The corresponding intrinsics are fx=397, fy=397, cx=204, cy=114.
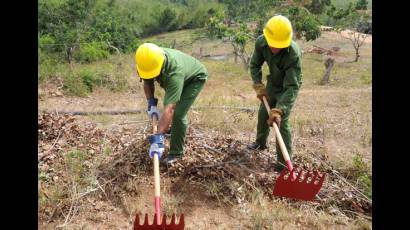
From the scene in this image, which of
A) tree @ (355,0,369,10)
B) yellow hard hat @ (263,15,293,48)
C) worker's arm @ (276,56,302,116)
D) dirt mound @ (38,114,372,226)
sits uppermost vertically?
tree @ (355,0,369,10)

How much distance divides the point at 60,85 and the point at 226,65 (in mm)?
9041

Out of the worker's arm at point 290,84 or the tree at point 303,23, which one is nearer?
the worker's arm at point 290,84

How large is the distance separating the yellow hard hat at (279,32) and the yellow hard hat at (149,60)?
3.27ft

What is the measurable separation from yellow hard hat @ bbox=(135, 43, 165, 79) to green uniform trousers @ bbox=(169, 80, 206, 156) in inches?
23.9

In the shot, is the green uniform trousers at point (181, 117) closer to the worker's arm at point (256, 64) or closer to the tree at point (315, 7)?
the worker's arm at point (256, 64)

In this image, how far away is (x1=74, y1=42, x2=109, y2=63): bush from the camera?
14367 mm

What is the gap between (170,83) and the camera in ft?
10.9

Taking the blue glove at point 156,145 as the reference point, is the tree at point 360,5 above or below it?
above

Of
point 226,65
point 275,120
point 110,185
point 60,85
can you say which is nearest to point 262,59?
point 275,120

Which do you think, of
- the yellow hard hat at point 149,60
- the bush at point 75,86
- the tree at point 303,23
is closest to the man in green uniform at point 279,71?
the yellow hard hat at point 149,60

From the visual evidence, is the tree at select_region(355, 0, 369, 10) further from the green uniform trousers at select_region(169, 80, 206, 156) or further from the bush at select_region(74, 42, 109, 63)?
the green uniform trousers at select_region(169, 80, 206, 156)

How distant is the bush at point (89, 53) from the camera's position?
47.1 feet

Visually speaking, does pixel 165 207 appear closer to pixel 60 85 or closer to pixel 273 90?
pixel 273 90

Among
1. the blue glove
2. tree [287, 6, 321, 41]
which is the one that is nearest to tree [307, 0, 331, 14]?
tree [287, 6, 321, 41]
